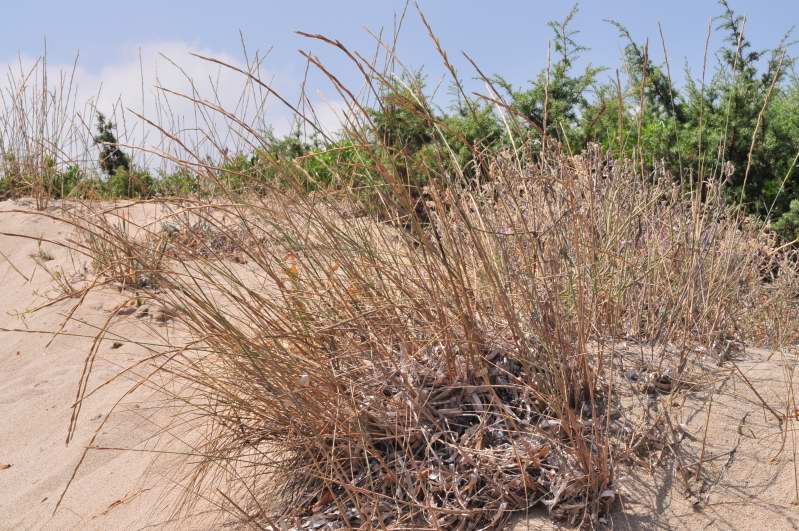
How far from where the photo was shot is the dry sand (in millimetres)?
2283

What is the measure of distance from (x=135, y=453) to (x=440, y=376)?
1.74m

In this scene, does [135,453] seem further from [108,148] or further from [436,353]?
[108,148]

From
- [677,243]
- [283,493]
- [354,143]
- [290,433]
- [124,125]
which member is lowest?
[283,493]

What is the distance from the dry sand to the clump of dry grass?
133mm

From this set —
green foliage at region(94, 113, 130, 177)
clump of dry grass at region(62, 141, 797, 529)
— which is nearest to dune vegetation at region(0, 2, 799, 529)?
clump of dry grass at region(62, 141, 797, 529)

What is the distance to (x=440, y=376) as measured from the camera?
256 cm

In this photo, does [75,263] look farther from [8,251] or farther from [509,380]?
[509,380]

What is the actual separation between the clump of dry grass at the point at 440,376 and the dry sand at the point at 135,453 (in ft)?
0.44

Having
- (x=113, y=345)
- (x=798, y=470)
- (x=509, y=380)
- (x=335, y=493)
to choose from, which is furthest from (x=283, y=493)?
(x=113, y=345)

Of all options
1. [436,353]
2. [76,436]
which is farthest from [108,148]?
[436,353]

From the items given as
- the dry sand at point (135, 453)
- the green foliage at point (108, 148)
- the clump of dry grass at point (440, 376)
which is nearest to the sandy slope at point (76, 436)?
the dry sand at point (135, 453)

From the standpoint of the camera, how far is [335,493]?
2.62 metres

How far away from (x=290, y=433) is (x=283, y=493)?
235mm

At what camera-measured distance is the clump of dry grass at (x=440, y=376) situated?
2.35 metres
